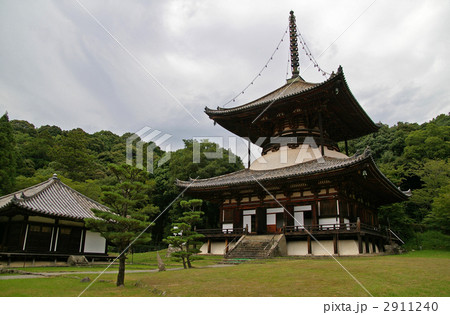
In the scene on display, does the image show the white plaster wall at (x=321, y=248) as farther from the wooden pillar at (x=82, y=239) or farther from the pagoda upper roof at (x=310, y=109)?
the wooden pillar at (x=82, y=239)

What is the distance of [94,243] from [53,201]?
3.92 meters

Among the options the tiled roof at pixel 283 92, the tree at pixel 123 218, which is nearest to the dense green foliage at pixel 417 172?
the tiled roof at pixel 283 92

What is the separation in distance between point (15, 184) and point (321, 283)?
1479 inches

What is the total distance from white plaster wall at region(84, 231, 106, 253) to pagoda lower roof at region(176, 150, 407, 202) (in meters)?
6.98

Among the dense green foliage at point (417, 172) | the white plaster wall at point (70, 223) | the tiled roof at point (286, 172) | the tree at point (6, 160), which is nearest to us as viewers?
the tiled roof at point (286, 172)

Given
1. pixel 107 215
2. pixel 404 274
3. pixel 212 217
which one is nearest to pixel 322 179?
pixel 404 274

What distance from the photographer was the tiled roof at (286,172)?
1852 centimetres

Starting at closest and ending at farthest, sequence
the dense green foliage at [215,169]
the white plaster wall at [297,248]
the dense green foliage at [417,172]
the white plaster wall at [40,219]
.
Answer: the white plaster wall at [40,219], the white plaster wall at [297,248], the dense green foliage at [417,172], the dense green foliage at [215,169]

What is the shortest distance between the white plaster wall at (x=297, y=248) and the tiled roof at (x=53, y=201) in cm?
1181

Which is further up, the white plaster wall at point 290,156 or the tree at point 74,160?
the tree at point 74,160

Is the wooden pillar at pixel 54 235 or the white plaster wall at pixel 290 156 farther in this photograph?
the white plaster wall at pixel 290 156

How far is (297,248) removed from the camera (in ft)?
66.0

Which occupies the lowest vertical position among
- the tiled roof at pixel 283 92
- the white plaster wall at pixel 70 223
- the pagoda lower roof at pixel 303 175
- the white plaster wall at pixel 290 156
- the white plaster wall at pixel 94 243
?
the white plaster wall at pixel 94 243

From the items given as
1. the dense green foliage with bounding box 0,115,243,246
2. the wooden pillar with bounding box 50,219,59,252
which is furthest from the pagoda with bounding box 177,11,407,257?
the dense green foliage with bounding box 0,115,243,246
